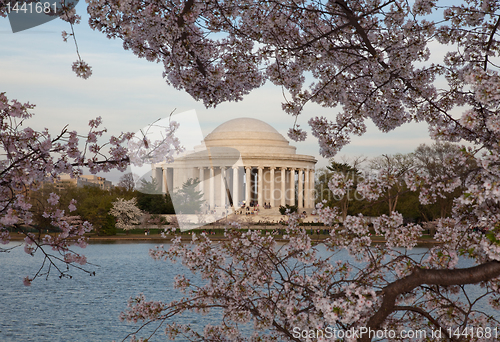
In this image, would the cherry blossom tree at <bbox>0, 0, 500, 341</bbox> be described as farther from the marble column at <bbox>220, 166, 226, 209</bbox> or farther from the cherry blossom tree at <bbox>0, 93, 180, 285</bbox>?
the marble column at <bbox>220, 166, 226, 209</bbox>

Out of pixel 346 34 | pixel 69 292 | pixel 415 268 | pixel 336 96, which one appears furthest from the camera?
pixel 69 292

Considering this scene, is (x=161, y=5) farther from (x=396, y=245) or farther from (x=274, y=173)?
(x=274, y=173)

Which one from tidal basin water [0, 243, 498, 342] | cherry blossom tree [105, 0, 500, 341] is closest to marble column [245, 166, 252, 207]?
tidal basin water [0, 243, 498, 342]

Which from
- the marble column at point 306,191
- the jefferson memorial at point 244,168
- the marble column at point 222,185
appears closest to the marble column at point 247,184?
the jefferson memorial at point 244,168

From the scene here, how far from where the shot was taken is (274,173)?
282 ft

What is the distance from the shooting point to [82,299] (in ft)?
80.4

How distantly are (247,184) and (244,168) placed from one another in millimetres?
3151

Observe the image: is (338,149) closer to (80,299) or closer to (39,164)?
(39,164)

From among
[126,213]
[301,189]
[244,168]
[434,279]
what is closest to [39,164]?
→ [434,279]

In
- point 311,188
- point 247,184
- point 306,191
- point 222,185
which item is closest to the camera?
point 222,185

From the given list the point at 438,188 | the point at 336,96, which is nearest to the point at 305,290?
the point at 438,188

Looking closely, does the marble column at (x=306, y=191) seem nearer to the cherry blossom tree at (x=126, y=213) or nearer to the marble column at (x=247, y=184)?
the marble column at (x=247, y=184)

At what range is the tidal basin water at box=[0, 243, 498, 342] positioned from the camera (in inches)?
728

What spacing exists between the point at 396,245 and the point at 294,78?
3.85 metres
